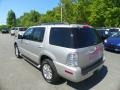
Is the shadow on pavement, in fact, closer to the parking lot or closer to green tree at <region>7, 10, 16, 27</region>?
the parking lot

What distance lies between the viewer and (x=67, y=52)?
15.0ft

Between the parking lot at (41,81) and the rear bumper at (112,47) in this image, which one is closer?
the parking lot at (41,81)

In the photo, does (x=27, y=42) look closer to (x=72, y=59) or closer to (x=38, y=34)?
(x=38, y=34)

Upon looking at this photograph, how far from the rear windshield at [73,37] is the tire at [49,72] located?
0.68 m

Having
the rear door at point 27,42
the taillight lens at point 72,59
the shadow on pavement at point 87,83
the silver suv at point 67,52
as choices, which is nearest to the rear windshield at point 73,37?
the silver suv at point 67,52

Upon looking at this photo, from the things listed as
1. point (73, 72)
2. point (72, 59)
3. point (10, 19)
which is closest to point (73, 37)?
point (72, 59)

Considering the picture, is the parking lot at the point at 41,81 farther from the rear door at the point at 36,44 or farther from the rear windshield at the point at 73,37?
the rear windshield at the point at 73,37

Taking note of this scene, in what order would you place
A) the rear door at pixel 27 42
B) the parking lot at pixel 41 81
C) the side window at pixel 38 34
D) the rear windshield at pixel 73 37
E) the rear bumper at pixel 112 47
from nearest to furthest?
the rear windshield at pixel 73 37
the parking lot at pixel 41 81
the side window at pixel 38 34
the rear door at pixel 27 42
the rear bumper at pixel 112 47

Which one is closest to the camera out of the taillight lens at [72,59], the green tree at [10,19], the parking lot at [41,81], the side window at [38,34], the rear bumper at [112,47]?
the taillight lens at [72,59]

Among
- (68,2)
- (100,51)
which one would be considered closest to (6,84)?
(100,51)

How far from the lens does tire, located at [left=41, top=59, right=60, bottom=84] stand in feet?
17.1

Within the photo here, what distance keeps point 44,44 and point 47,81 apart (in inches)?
47.5

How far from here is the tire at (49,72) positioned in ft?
17.1

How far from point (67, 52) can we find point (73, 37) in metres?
0.43
